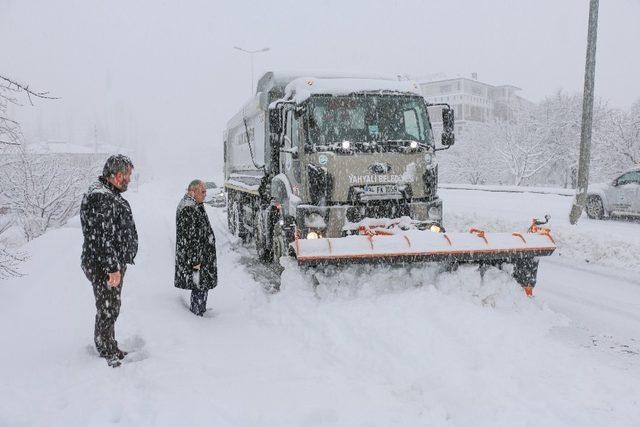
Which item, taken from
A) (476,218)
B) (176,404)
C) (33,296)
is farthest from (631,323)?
(476,218)

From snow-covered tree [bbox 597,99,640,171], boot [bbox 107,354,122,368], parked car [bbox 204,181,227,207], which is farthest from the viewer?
snow-covered tree [bbox 597,99,640,171]

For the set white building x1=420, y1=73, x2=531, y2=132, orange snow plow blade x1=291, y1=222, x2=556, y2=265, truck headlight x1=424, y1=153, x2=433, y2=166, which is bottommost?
orange snow plow blade x1=291, y1=222, x2=556, y2=265

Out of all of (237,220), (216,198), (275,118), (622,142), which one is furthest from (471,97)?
(275,118)

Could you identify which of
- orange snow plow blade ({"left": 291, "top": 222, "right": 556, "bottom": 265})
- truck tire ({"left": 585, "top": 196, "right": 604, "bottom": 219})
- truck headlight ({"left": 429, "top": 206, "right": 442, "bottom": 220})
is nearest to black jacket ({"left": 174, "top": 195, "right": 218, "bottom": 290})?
orange snow plow blade ({"left": 291, "top": 222, "right": 556, "bottom": 265})

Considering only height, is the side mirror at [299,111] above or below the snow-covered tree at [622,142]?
below

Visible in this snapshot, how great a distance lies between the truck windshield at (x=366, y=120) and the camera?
7.09 metres

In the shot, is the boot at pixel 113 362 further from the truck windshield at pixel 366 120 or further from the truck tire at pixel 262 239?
the truck tire at pixel 262 239

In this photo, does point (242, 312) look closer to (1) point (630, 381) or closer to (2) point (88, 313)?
(2) point (88, 313)

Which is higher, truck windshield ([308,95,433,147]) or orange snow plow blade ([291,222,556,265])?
truck windshield ([308,95,433,147])

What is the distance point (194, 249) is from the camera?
19.3 feet

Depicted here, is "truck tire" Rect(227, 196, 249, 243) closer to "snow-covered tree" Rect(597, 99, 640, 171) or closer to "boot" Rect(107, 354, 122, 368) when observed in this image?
"boot" Rect(107, 354, 122, 368)

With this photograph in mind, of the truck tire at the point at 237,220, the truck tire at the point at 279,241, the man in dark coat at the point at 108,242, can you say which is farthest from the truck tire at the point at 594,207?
the man in dark coat at the point at 108,242

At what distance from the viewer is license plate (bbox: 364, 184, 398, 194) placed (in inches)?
272

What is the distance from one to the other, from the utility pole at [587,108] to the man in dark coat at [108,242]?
37.1ft
